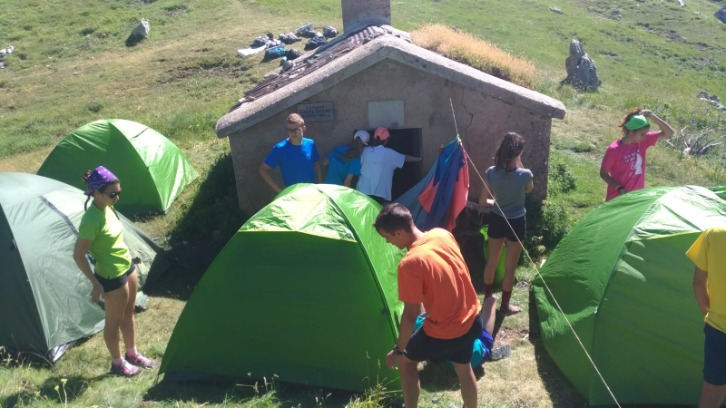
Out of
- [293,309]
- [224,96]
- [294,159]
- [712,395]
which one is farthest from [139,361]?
[224,96]

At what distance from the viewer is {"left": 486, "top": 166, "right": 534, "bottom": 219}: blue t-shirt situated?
614 cm

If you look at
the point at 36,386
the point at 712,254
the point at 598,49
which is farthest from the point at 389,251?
the point at 598,49

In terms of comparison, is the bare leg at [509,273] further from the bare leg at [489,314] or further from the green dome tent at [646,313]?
the green dome tent at [646,313]

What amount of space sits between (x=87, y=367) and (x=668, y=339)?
5.53 meters

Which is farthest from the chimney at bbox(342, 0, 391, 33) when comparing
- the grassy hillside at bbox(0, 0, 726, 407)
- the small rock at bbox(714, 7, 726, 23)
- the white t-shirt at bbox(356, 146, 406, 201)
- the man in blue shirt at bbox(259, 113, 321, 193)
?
the small rock at bbox(714, 7, 726, 23)

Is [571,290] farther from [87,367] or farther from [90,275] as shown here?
[87,367]

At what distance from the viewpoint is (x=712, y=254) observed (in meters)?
4.17

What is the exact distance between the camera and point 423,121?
868cm

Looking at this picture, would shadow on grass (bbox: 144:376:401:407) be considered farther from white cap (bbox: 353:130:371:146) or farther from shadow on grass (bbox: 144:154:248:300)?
white cap (bbox: 353:130:371:146)

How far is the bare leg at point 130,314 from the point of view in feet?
19.2

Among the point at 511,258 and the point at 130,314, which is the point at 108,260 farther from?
the point at 511,258

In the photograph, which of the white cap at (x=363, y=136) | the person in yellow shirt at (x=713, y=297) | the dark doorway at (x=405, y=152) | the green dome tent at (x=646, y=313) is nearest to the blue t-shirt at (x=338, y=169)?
the white cap at (x=363, y=136)

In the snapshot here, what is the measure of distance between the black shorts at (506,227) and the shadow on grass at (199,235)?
413cm

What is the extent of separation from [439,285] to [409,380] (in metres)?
0.95
